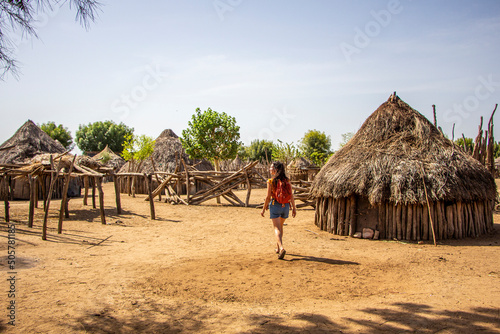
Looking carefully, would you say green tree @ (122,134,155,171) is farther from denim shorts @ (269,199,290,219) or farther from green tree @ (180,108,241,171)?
denim shorts @ (269,199,290,219)

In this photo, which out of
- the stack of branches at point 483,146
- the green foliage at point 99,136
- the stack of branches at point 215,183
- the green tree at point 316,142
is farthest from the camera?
the green foliage at point 99,136

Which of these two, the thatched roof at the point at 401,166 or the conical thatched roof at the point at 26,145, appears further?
the conical thatched roof at the point at 26,145

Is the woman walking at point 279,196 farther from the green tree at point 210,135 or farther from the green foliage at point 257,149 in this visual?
the green foliage at point 257,149

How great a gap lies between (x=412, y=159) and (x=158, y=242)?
6.00 m

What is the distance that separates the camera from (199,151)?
26.0 m

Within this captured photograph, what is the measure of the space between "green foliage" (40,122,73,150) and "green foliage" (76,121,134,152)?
142 centimetres

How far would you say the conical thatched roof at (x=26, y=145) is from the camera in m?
17.7

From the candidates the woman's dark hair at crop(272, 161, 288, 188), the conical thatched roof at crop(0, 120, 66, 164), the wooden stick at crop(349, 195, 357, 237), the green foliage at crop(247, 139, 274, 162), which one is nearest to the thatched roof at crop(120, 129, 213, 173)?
the conical thatched roof at crop(0, 120, 66, 164)

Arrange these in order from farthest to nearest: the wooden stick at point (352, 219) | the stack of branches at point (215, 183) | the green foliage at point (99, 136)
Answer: the green foliage at point (99, 136) → the stack of branches at point (215, 183) → the wooden stick at point (352, 219)

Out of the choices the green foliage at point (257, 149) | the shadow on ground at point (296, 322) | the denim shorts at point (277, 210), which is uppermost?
the green foliage at point (257, 149)

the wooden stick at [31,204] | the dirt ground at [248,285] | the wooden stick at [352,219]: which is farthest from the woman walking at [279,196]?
the wooden stick at [31,204]

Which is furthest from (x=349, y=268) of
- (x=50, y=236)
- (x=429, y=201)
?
(x=50, y=236)

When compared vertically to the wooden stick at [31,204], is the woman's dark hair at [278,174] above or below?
above

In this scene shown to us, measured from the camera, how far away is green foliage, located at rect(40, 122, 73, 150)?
136 ft
